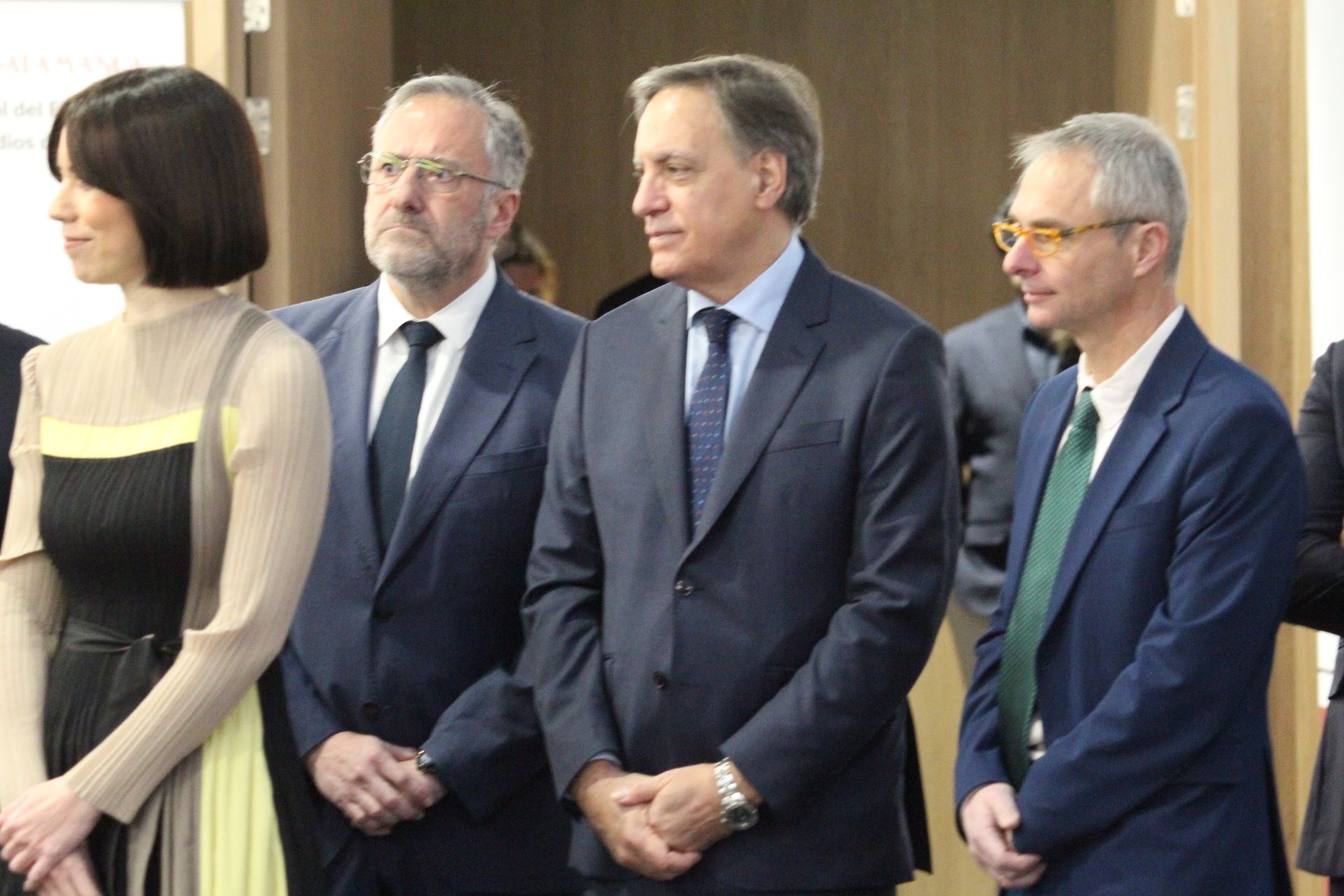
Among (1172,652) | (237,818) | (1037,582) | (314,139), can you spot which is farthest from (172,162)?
(314,139)

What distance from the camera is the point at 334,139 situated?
161 inches

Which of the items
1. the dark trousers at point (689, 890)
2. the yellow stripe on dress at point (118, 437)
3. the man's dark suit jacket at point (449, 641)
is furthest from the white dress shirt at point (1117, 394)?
the yellow stripe on dress at point (118, 437)

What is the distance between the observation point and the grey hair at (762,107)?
260 centimetres

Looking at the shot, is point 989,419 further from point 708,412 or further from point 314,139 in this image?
point 708,412

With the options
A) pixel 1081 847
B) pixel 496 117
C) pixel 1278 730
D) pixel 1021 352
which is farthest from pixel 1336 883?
pixel 1021 352

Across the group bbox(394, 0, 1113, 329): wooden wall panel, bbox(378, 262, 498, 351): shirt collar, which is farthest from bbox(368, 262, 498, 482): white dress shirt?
bbox(394, 0, 1113, 329): wooden wall panel

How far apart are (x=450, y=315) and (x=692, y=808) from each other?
96cm

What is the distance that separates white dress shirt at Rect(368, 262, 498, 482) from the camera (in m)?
2.80

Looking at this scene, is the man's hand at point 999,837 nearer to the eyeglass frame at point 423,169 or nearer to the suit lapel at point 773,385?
the suit lapel at point 773,385

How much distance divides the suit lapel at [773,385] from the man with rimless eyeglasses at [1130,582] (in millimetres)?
292

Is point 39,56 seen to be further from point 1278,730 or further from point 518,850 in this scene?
point 1278,730

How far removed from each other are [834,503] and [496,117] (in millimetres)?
996

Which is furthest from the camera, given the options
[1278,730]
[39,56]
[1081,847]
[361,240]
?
[361,240]

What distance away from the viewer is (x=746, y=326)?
255cm
